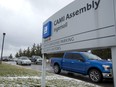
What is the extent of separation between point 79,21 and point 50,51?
1.97 m

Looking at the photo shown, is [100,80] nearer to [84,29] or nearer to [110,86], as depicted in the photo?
[110,86]

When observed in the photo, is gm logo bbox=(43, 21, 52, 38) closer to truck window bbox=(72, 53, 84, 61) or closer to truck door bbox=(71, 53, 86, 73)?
truck door bbox=(71, 53, 86, 73)

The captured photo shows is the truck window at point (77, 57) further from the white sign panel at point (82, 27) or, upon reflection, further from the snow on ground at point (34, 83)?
the white sign panel at point (82, 27)

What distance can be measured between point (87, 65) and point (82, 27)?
19.8 ft

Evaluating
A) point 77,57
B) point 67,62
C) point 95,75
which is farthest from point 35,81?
point 67,62

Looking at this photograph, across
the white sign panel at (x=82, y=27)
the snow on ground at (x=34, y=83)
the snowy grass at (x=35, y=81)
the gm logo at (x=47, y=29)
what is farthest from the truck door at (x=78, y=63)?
the white sign panel at (x=82, y=27)

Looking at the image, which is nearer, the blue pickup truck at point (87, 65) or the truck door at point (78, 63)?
the blue pickup truck at point (87, 65)

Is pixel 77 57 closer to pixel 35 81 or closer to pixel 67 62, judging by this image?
pixel 67 62

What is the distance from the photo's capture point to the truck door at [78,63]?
1071cm

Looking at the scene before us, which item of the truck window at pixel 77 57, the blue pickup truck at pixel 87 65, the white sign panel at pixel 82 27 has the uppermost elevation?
the white sign panel at pixel 82 27

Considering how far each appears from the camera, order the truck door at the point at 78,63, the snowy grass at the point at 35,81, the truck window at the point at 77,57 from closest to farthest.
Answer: the snowy grass at the point at 35,81, the truck door at the point at 78,63, the truck window at the point at 77,57

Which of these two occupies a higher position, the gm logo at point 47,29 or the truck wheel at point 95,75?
the gm logo at point 47,29

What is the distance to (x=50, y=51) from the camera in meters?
6.30

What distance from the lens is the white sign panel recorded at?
3778mm
